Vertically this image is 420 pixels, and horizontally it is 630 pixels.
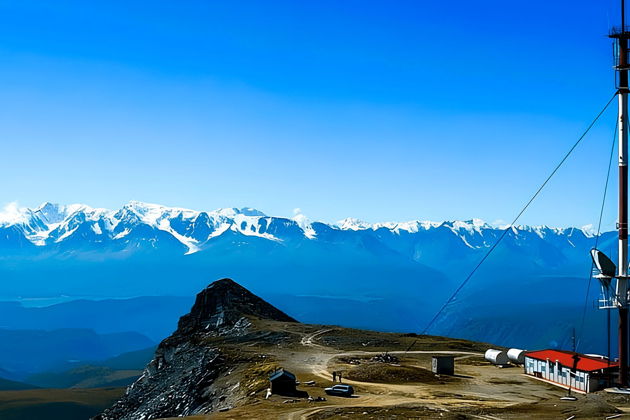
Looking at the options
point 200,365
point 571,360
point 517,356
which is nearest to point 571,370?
point 571,360

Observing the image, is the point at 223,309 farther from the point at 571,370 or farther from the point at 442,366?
the point at 571,370

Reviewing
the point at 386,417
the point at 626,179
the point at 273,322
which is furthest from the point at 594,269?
the point at 273,322

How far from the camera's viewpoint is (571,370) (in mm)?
87438

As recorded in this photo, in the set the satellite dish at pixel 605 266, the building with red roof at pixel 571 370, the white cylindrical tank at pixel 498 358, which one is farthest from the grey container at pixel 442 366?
the satellite dish at pixel 605 266

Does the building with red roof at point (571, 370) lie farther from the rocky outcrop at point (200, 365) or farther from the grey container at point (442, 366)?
the rocky outcrop at point (200, 365)

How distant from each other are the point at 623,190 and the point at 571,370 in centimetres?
2358

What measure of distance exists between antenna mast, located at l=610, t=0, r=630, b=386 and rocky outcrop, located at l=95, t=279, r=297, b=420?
156 feet

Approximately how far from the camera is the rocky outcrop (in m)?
102

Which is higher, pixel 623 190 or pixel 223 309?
pixel 623 190

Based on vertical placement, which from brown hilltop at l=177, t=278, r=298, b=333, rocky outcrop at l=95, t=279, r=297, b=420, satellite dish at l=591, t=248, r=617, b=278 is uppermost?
satellite dish at l=591, t=248, r=617, b=278

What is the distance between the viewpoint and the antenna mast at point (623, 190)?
271ft

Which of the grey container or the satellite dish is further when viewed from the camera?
the grey container

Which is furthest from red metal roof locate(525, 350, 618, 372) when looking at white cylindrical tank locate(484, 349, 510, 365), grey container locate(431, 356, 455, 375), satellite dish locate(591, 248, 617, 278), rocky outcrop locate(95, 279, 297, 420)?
rocky outcrop locate(95, 279, 297, 420)

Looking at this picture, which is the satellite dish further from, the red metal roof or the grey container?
the grey container
